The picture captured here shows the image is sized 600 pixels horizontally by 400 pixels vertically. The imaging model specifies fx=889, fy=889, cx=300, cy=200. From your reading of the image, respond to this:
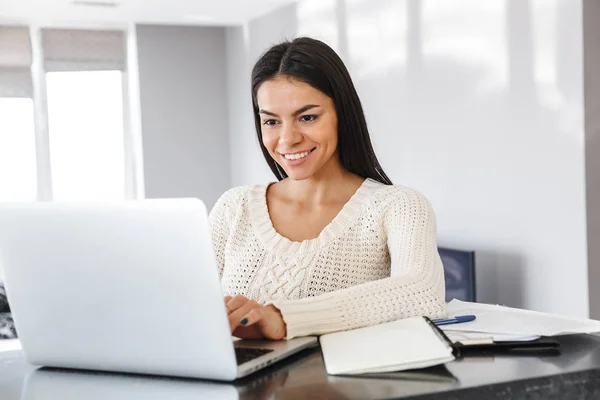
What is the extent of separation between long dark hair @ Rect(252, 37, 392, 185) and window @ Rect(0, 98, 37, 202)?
233 inches

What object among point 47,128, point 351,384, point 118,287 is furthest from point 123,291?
point 47,128

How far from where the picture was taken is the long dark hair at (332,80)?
1.65m

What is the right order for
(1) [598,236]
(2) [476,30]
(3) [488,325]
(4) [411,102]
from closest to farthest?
(3) [488,325] → (1) [598,236] → (2) [476,30] → (4) [411,102]

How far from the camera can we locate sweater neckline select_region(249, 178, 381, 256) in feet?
5.44

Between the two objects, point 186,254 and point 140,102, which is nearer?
point 186,254

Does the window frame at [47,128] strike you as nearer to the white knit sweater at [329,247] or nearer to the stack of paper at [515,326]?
the white knit sweater at [329,247]

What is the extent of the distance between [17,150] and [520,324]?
667cm

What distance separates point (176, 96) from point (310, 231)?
599cm

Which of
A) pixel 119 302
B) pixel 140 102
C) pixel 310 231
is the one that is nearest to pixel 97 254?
pixel 119 302

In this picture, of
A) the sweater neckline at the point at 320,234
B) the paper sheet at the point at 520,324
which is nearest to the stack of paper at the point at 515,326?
the paper sheet at the point at 520,324

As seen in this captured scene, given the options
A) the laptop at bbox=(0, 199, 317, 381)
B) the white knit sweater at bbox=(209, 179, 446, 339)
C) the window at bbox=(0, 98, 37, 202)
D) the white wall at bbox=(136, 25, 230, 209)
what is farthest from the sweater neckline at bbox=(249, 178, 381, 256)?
the window at bbox=(0, 98, 37, 202)

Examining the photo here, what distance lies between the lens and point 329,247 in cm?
165

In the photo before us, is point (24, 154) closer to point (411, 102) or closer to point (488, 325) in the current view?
point (411, 102)

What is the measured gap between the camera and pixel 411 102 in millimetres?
Result: 4875
